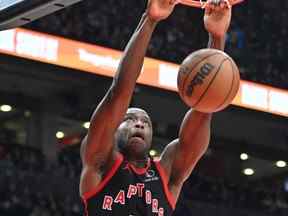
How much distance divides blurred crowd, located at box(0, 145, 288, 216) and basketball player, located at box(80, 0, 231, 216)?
31.8 ft

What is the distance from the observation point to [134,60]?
4059 millimetres

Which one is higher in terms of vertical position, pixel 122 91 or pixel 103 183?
pixel 122 91

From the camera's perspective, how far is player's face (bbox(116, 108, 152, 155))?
4180 mm

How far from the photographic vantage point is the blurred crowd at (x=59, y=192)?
14453mm

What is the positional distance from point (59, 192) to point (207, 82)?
11356mm

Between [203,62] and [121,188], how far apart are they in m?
0.76

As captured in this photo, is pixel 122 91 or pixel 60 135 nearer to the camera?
pixel 122 91

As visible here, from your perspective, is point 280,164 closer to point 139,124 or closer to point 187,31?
point 187,31

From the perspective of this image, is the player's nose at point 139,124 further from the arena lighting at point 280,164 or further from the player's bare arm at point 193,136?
the arena lighting at point 280,164

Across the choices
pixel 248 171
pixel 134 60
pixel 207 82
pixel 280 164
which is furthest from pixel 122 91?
pixel 248 171

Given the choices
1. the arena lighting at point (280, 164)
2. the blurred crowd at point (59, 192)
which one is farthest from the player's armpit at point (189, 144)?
the arena lighting at point (280, 164)

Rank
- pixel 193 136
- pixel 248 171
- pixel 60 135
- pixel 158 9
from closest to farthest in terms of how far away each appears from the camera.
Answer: pixel 158 9
pixel 193 136
pixel 60 135
pixel 248 171

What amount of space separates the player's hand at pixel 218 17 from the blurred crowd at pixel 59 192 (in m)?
9.88

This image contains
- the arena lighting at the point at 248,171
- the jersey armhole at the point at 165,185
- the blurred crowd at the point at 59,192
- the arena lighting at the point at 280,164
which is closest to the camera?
the jersey armhole at the point at 165,185
